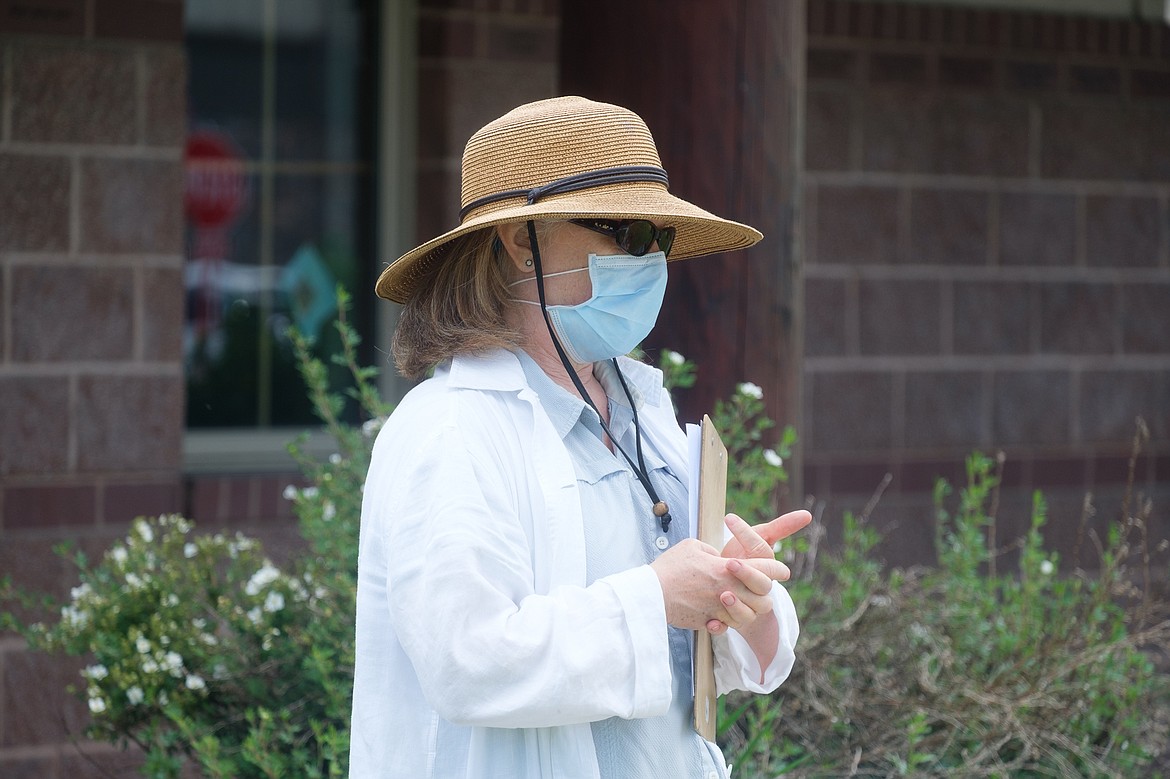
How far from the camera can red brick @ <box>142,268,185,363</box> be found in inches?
185

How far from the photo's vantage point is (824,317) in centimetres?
580

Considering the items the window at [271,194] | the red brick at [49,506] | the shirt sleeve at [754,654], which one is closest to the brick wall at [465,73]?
the window at [271,194]

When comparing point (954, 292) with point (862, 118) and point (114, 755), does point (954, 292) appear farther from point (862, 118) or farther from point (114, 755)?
point (114, 755)

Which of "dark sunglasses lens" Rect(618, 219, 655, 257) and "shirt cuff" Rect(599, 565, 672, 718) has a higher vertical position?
"dark sunglasses lens" Rect(618, 219, 655, 257)

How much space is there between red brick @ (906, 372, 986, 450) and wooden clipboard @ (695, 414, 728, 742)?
4.07 metres

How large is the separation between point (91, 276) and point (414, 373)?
9.21ft

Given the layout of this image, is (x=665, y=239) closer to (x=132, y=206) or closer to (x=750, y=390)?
(x=750, y=390)

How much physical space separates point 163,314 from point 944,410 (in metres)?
3.17

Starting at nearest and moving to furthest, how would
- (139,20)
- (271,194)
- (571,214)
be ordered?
(571,214), (139,20), (271,194)

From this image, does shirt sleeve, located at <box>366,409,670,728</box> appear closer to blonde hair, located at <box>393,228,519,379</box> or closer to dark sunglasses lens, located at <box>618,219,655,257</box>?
blonde hair, located at <box>393,228,519,379</box>

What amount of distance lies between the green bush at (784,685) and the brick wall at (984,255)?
2076mm

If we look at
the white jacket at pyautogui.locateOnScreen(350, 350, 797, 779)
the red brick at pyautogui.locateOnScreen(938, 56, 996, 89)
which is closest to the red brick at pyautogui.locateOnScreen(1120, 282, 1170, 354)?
the red brick at pyautogui.locateOnScreen(938, 56, 996, 89)

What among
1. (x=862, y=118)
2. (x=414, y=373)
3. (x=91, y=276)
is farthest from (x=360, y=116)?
(x=414, y=373)

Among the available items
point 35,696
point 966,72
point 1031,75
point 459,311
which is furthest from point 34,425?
point 1031,75
